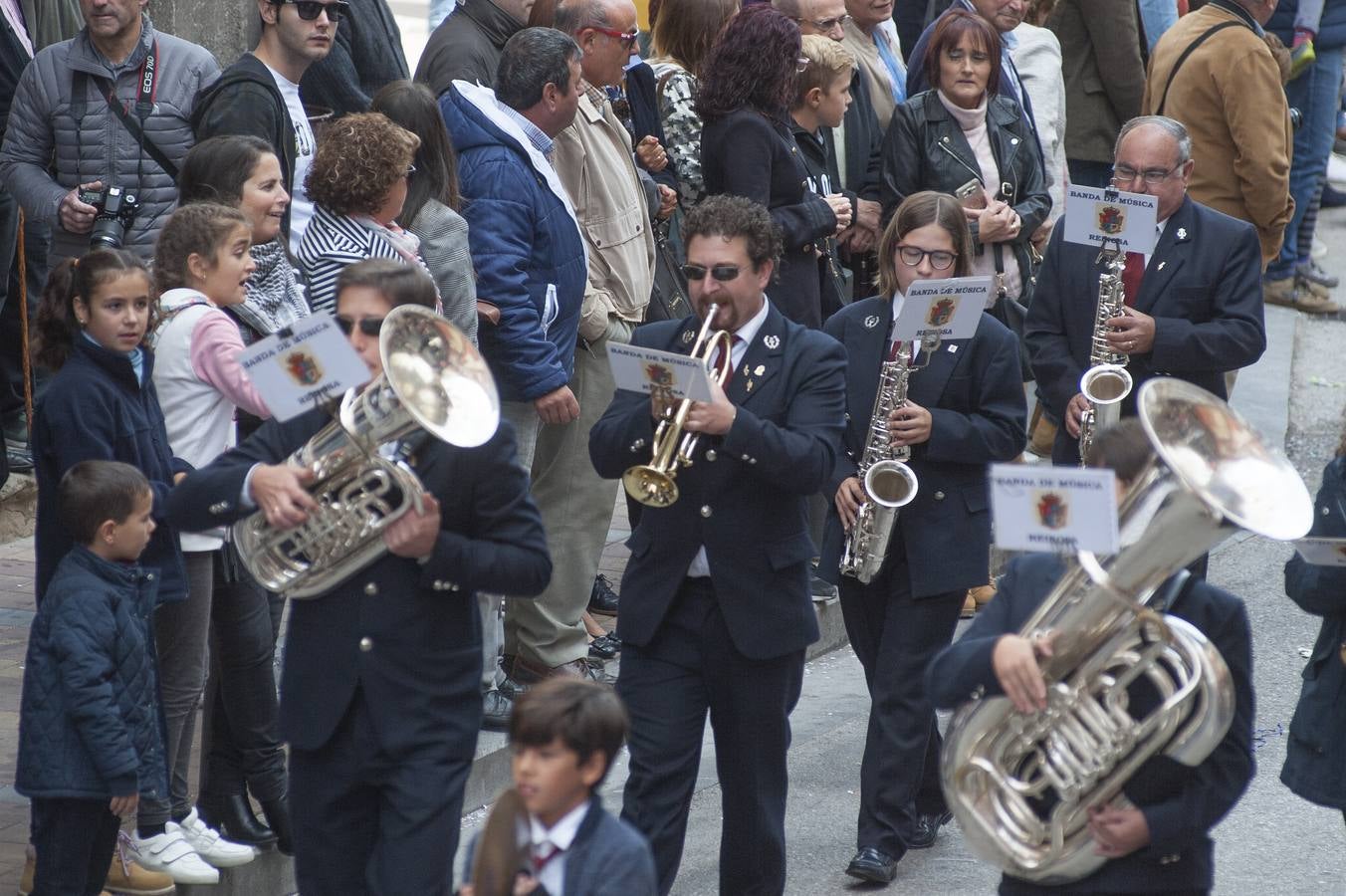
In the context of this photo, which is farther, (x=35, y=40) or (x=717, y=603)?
(x=35, y=40)

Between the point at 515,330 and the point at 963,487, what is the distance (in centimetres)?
157

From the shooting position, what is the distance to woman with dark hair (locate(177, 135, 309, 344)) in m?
5.49

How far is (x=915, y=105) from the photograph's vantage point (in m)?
7.91

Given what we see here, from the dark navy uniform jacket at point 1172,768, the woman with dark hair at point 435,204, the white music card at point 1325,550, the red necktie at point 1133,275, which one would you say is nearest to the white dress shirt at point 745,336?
the woman with dark hair at point 435,204

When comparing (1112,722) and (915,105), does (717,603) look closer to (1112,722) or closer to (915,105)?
(1112,722)

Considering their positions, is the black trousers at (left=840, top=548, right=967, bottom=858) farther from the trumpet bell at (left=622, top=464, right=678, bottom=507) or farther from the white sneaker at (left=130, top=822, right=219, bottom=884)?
the white sneaker at (left=130, top=822, right=219, bottom=884)

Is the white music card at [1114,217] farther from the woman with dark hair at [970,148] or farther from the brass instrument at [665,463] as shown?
the brass instrument at [665,463]

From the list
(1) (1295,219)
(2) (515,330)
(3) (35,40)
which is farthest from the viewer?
(1) (1295,219)

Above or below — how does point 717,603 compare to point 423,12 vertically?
above

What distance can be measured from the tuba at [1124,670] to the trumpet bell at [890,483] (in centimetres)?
185

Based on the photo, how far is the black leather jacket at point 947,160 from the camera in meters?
7.88

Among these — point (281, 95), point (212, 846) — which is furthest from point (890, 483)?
point (281, 95)

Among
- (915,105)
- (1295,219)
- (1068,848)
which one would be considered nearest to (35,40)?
(915,105)

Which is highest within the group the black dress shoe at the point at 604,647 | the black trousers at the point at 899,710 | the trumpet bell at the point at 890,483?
the trumpet bell at the point at 890,483
